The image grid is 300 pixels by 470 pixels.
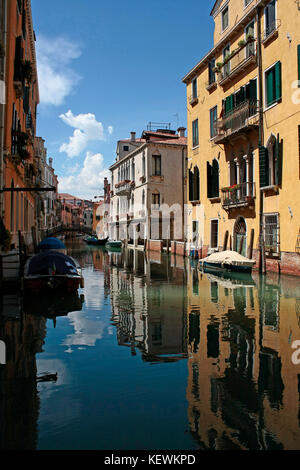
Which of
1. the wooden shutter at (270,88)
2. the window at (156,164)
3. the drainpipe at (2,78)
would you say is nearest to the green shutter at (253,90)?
the wooden shutter at (270,88)

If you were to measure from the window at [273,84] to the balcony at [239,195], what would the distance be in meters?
3.91

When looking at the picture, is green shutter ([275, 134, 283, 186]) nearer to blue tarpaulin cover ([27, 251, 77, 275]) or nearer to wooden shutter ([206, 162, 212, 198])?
wooden shutter ([206, 162, 212, 198])

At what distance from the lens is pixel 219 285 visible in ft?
45.4

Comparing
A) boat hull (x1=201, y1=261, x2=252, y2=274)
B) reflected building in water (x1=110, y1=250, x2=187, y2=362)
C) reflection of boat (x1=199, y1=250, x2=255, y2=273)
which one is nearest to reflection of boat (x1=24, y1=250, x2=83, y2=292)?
reflected building in water (x1=110, y1=250, x2=187, y2=362)

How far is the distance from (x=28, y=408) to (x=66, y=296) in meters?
7.32

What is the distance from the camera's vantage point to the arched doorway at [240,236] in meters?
19.2

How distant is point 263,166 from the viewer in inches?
660

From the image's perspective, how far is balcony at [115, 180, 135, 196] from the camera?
40391 mm

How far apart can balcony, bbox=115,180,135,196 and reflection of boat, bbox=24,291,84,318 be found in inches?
1150

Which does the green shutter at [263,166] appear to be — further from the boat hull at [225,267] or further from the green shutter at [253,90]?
the boat hull at [225,267]

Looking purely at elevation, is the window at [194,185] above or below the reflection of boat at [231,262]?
above

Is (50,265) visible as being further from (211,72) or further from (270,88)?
(211,72)

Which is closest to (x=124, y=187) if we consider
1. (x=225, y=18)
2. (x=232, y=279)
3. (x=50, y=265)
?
(x=225, y=18)

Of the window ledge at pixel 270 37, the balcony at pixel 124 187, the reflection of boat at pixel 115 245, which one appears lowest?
the reflection of boat at pixel 115 245
